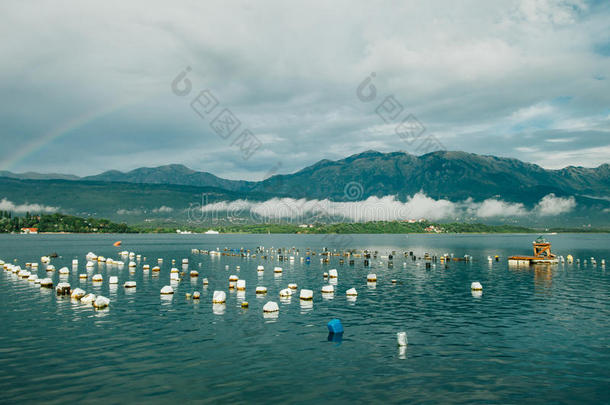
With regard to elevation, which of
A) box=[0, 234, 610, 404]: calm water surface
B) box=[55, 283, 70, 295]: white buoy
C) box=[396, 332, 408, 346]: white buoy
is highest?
box=[55, 283, 70, 295]: white buoy

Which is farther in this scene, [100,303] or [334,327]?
[100,303]

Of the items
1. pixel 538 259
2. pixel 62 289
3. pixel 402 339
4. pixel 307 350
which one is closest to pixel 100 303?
pixel 62 289

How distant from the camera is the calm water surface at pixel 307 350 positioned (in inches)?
1038

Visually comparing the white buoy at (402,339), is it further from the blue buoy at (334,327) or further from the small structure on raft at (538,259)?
the small structure on raft at (538,259)

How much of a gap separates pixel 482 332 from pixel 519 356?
793 cm

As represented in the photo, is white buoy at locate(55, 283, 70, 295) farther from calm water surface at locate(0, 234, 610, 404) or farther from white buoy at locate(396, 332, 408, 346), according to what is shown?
white buoy at locate(396, 332, 408, 346)

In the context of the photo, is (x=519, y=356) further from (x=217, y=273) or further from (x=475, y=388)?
(x=217, y=273)

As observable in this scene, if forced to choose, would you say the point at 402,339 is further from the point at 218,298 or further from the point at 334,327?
the point at 218,298

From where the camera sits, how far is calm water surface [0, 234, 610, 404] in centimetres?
2638

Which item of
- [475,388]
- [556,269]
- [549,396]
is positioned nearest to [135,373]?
[475,388]

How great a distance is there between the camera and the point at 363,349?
35781mm

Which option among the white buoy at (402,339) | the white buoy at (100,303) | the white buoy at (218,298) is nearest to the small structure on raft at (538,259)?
the white buoy at (218,298)

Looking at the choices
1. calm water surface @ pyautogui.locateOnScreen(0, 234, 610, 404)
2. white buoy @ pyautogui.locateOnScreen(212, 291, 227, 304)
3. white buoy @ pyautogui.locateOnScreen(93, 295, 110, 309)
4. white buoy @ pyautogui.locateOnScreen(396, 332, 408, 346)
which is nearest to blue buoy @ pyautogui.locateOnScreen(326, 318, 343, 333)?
calm water surface @ pyautogui.locateOnScreen(0, 234, 610, 404)

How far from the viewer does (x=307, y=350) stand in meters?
35.5
